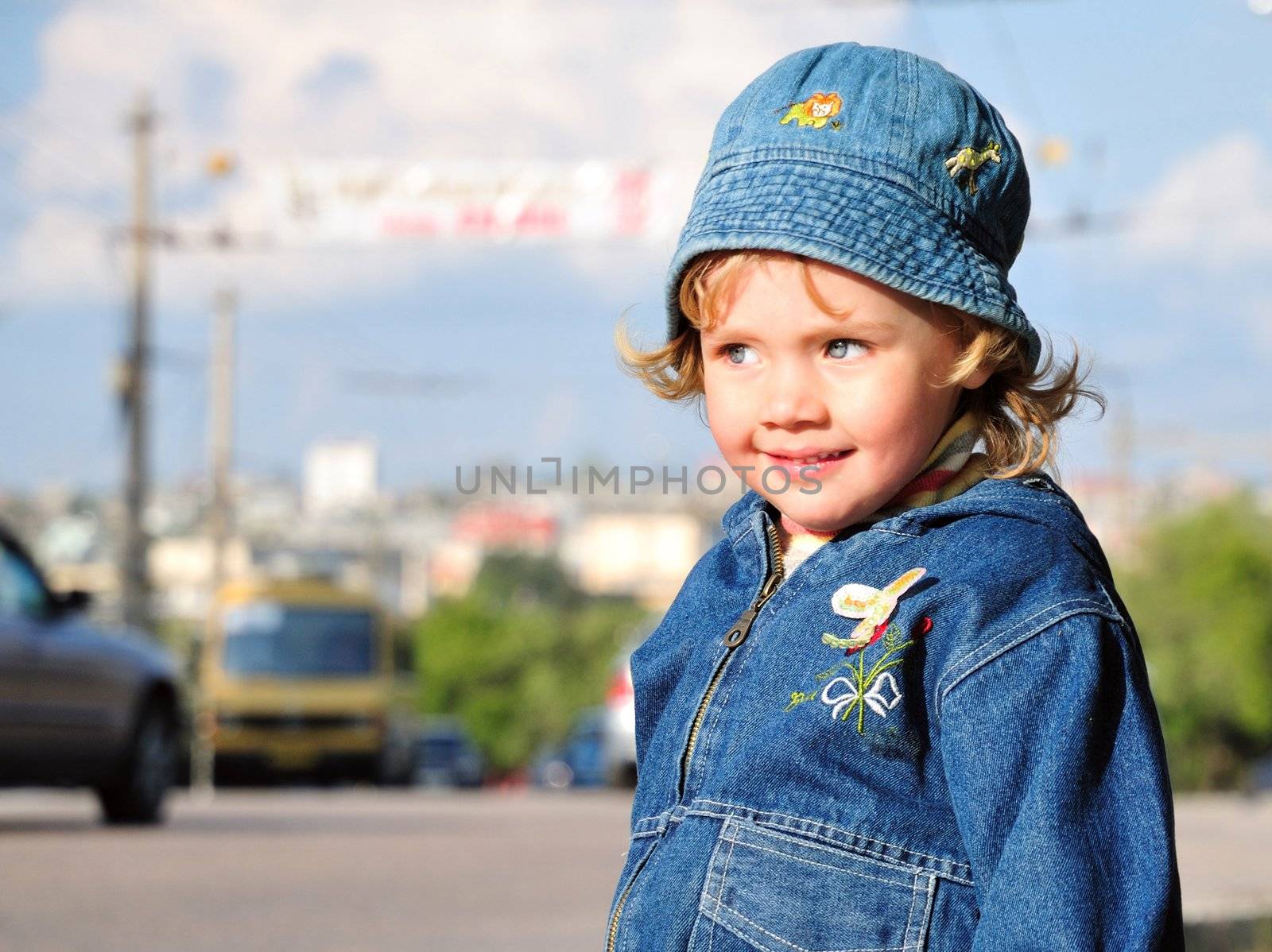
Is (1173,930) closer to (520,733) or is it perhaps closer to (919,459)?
(919,459)

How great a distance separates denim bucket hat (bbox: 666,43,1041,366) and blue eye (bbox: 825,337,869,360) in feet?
0.22

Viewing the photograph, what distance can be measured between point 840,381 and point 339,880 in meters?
6.89

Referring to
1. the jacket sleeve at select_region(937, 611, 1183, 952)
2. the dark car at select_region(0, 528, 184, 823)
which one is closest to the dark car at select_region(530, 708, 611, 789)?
the dark car at select_region(0, 528, 184, 823)

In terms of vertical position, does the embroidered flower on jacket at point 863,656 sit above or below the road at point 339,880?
above

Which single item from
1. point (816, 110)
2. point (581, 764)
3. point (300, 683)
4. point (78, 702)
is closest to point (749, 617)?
point (816, 110)

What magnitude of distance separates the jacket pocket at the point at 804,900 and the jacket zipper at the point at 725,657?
0.14 m

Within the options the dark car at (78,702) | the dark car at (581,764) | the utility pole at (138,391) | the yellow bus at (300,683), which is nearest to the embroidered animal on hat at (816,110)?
the dark car at (78,702)

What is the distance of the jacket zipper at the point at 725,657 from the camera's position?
6.45 ft

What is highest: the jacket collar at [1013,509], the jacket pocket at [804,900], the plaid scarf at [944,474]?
the plaid scarf at [944,474]

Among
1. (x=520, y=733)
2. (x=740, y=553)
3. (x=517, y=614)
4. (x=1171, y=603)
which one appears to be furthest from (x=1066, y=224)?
(x=517, y=614)

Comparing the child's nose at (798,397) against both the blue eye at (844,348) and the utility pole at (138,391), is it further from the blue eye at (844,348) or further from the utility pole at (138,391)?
the utility pole at (138,391)

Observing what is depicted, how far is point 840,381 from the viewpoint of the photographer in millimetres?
1910

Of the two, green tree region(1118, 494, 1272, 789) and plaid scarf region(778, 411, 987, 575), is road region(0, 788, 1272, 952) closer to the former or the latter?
plaid scarf region(778, 411, 987, 575)

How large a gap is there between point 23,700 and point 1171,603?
3419cm
